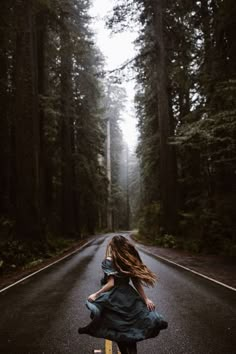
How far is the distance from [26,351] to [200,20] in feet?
60.1

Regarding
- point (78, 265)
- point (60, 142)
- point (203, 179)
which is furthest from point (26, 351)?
point (60, 142)

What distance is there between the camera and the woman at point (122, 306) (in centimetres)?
356

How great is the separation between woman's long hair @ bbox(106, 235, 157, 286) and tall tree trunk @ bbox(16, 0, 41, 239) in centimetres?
1289

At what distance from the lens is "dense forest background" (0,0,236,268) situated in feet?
51.4

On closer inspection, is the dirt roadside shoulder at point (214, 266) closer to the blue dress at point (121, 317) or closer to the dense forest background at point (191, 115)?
the dense forest background at point (191, 115)

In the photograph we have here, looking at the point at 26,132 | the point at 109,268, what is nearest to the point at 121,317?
the point at 109,268

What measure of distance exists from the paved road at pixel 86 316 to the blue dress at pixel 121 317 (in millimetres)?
1276

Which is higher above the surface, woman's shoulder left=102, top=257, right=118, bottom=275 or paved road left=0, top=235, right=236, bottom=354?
woman's shoulder left=102, top=257, right=118, bottom=275

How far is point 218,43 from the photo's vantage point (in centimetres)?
1777

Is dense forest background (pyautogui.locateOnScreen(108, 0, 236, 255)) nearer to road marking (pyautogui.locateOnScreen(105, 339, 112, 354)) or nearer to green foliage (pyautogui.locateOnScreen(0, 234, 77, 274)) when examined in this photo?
green foliage (pyautogui.locateOnScreen(0, 234, 77, 274))

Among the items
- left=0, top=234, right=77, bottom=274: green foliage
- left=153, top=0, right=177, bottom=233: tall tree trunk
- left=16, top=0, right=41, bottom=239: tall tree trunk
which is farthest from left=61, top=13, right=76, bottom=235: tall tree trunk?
left=0, top=234, right=77, bottom=274: green foliage

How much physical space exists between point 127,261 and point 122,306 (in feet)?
1.47

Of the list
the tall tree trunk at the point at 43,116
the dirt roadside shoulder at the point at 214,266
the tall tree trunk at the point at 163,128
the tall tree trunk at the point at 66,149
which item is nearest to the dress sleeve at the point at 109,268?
the dirt roadside shoulder at the point at 214,266

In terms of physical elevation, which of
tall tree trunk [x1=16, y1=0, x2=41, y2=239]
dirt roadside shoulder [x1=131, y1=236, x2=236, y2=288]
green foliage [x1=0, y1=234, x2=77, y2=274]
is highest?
tall tree trunk [x1=16, y1=0, x2=41, y2=239]
